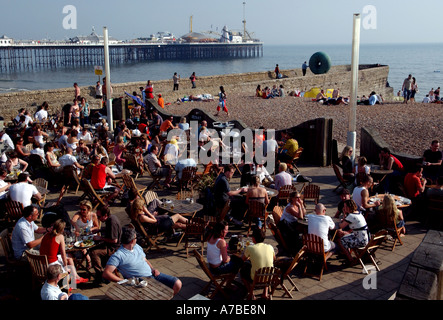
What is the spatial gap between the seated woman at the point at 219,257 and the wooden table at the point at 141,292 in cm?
95

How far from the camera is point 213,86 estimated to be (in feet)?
Answer: 111

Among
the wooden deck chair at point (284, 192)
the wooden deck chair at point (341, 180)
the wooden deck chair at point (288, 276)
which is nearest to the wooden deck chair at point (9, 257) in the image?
the wooden deck chair at point (288, 276)

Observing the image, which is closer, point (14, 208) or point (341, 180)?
point (14, 208)

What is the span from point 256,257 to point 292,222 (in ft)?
5.78

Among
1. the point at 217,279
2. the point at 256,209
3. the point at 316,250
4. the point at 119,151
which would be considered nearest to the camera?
the point at 217,279

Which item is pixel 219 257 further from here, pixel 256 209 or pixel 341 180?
pixel 341 180

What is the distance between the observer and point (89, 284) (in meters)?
6.62

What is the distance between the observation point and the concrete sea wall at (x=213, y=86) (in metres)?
22.6

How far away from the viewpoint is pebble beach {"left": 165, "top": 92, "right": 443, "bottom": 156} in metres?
18.4

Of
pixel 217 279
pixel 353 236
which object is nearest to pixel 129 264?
pixel 217 279

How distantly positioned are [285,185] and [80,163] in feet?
16.3

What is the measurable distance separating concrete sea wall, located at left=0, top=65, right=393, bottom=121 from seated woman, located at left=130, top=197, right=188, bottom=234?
47.2 ft

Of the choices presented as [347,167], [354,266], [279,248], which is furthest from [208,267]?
[347,167]

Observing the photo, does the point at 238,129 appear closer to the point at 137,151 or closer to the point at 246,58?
the point at 137,151
